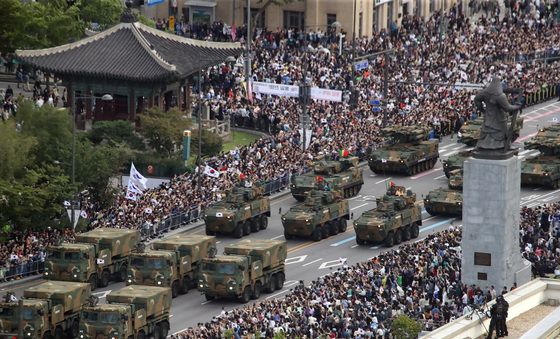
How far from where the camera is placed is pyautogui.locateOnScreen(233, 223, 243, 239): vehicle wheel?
108 m

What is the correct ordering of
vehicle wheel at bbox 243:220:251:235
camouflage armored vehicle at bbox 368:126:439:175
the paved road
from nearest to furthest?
the paved road → vehicle wheel at bbox 243:220:251:235 → camouflage armored vehicle at bbox 368:126:439:175

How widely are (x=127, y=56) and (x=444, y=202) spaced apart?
1034 inches

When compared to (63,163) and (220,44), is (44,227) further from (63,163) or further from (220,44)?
(220,44)

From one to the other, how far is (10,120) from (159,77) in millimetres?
16808

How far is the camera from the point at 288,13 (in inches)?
6102

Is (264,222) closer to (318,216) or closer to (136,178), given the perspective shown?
(318,216)

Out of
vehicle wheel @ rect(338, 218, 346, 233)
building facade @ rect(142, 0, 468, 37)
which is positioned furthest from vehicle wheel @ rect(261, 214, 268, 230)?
building facade @ rect(142, 0, 468, 37)

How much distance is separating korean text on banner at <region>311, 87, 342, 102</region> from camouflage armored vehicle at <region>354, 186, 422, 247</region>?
61.8ft

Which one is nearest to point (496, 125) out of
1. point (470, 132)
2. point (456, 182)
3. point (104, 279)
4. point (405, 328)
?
point (405, 328)

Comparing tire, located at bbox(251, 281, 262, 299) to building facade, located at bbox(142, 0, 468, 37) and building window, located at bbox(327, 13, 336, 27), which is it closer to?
building facade, located at bbox(142, 0, 468, 37)

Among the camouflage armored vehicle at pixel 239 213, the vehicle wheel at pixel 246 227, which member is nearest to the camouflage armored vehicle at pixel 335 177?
the camouflage armored vehicle at pixel 239 213

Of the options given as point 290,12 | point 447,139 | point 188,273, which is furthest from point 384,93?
point 188,273

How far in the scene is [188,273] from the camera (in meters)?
99.0

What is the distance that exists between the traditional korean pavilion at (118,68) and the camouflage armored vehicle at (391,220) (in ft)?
74.0
